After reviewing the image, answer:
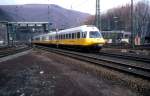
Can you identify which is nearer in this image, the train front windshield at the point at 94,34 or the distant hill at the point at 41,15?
the train front windshield at the point at 94,34

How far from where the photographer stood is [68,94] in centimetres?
809

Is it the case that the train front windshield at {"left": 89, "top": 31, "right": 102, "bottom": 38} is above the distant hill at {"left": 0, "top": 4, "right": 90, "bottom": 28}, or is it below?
below

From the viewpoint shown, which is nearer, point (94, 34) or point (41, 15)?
point (94, 34)

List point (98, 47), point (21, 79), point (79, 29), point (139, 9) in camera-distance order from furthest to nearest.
A: point (139, 9), point (79, 29), point (98, 47), point (21, 79)

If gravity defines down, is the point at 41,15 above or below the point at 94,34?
above

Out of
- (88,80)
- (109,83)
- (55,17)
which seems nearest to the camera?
(109,83)

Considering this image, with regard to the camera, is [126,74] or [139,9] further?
[139,9]

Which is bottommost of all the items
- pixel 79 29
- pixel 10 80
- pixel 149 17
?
pixel 10 80

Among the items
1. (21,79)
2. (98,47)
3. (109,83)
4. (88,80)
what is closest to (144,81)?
(109,83)

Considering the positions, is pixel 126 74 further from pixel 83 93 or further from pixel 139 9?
pixel 139 9

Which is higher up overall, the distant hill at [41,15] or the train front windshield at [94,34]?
the distant hill at [41,15]

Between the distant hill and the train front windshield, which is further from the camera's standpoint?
the distant hill

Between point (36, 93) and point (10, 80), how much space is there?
312 centimetres

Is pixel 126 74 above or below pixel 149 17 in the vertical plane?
below
